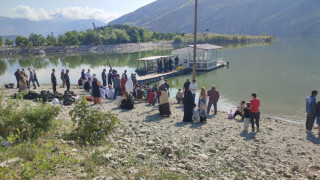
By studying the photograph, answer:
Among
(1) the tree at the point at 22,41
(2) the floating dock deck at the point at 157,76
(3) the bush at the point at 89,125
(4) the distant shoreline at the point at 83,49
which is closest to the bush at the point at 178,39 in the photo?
(4) the distant shoreline at the point at 83,49

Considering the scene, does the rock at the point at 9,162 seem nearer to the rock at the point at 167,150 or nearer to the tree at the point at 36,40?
the rock at the point at 167,150

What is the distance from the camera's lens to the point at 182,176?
19.1 ft

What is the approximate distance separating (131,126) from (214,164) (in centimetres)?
399

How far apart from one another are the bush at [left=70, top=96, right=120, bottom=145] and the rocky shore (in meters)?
0.43

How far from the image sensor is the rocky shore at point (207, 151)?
20.4ft

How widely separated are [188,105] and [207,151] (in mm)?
3421

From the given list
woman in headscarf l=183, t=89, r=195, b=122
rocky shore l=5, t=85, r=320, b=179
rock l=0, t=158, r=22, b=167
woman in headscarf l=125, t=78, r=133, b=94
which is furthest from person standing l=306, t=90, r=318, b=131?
rock l=0, t=158, r=22, b=167

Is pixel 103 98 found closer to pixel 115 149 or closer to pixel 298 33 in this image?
pixel 115 149

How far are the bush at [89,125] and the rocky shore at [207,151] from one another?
0.43 m

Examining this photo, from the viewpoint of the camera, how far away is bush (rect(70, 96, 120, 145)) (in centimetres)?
734

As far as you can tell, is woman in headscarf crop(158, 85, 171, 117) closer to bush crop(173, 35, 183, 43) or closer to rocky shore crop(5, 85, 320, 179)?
rocky shore crop(5, 85, 320, 179)

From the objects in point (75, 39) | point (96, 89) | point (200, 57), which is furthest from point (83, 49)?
point (96, 89)

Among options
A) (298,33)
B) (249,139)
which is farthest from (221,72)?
(298,33)

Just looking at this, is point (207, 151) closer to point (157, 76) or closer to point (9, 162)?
point (9, 162)
